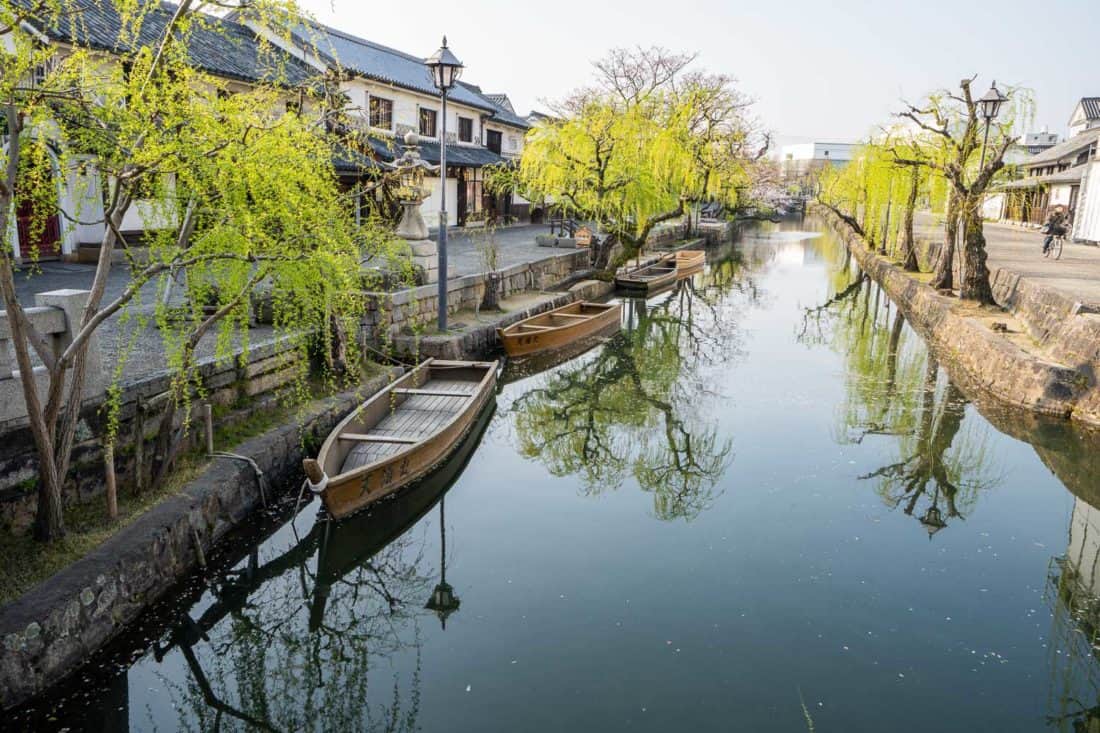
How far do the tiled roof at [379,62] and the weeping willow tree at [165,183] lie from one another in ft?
59.8

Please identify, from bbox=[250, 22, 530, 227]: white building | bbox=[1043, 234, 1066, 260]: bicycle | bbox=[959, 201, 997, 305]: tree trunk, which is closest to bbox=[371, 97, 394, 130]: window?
bbox=[250, 22, 530, 227]: white building

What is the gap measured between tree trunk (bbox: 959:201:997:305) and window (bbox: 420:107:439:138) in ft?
64.2

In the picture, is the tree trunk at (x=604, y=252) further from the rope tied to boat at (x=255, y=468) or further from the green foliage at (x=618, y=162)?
the rope tied to boat at (x=255, y=468)

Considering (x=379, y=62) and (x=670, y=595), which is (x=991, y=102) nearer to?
(x=670, y=595)

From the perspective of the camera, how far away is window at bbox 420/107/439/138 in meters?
28.6

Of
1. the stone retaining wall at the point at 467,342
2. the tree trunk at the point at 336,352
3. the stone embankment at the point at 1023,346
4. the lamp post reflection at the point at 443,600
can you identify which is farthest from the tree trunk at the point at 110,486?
the stone embankment at the point at 1023,346

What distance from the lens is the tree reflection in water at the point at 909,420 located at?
943 centimetres

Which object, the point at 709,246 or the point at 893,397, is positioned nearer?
the point at 893,397

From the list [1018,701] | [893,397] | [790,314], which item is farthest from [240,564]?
[790,314]

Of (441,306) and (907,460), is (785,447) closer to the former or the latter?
(907,460)

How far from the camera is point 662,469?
33.6 feet

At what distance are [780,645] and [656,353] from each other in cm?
1129

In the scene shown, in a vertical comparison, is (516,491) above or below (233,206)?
below

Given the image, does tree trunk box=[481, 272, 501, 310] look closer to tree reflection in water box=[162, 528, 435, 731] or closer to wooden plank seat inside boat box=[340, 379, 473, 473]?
wooden plank seat inside boat box=[340, 379, 473, 473]
